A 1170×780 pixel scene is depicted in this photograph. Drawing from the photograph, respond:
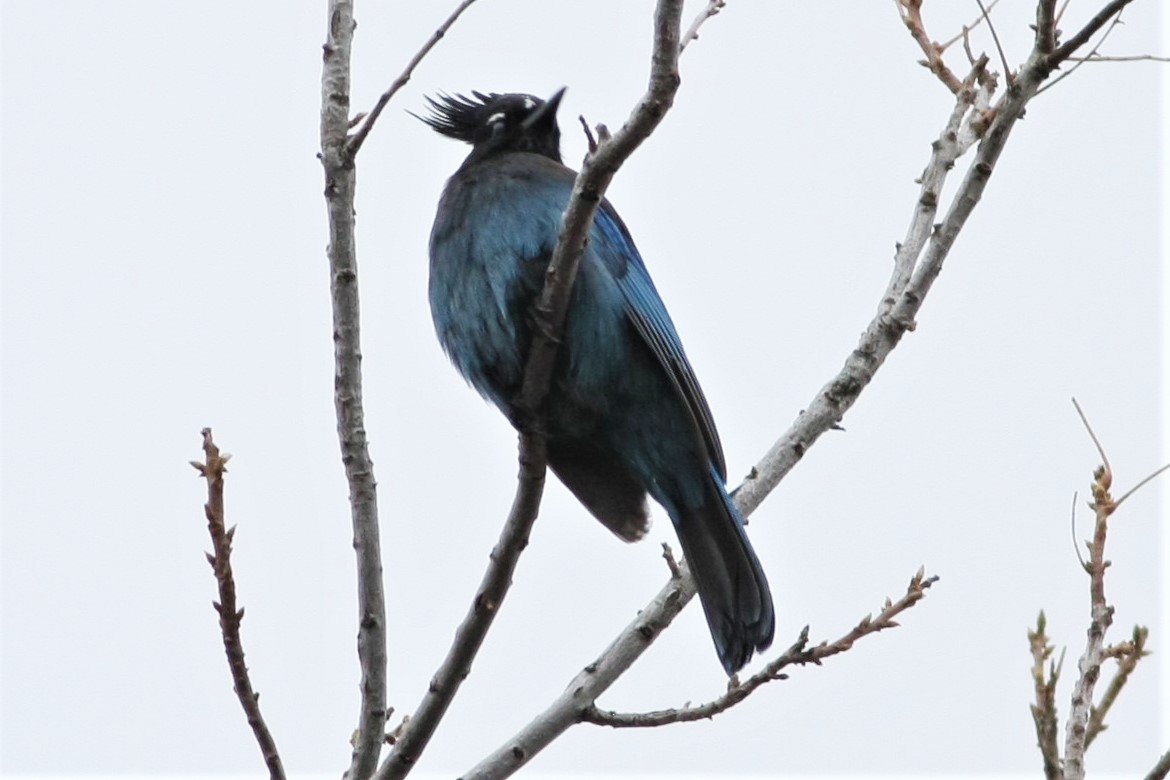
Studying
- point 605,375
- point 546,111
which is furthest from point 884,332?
point 546,111

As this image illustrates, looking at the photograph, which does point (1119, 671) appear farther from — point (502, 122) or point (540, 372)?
point (502, 122)

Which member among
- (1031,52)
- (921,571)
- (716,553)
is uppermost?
(1031,52)

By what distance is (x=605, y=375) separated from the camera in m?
4.97

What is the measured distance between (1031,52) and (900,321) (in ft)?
2.70

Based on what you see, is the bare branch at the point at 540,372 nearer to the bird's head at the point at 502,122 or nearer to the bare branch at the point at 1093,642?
the bare branch at the point at 1093,642

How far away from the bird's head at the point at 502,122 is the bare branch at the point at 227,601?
2.85 metres

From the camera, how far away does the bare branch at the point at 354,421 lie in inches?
152

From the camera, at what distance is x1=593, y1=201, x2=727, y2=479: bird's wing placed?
5074 mm

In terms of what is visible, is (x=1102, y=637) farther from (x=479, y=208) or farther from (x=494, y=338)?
(x=479, y=208)

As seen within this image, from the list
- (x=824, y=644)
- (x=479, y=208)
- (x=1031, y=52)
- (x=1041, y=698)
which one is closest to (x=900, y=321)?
(x=1031, y=52)

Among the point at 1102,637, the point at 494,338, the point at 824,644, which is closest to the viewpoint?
the point at 1102,637

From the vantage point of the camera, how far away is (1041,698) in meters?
2.91

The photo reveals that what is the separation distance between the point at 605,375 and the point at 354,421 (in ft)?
4.04

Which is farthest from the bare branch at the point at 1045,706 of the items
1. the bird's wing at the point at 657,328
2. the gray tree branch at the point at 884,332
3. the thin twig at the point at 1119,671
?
the bird's wing at the point at 657,328
